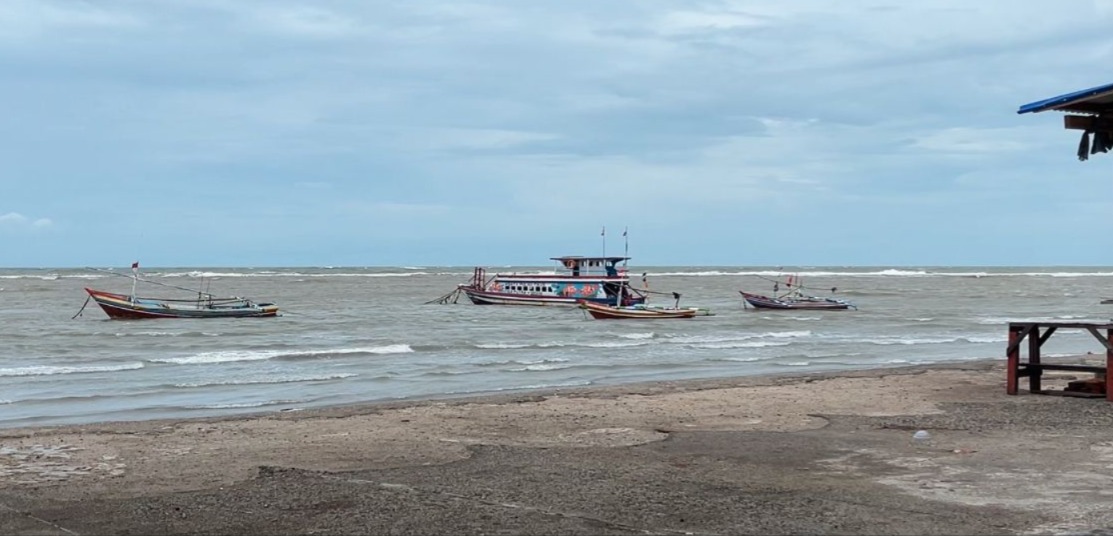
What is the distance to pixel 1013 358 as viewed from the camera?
539 inches

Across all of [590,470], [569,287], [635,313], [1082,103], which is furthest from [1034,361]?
[569,287]

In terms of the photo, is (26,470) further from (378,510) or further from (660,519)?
(660,519)

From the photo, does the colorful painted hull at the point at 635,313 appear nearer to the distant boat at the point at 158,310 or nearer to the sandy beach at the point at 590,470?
the distant boat at the point at 158,310

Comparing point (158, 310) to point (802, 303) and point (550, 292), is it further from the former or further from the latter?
point (802, 303)

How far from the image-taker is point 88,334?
120 ft

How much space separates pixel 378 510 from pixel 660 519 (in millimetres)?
1807

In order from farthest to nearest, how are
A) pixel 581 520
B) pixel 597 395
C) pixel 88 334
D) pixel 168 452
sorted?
1. pixel 88 334
2. pixel 597 395
3. pixel 168 452
4. pixel 581 520

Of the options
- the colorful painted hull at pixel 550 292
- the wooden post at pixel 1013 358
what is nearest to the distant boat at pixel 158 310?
the colorful painted hull at pixel 550 292

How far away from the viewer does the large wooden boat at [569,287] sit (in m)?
56.5

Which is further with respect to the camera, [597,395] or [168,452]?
[597,395]

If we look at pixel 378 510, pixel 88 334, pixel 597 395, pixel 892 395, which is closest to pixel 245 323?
pixel 88 334

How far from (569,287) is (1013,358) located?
43.9 m

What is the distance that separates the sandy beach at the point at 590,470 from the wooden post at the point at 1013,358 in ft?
0.68

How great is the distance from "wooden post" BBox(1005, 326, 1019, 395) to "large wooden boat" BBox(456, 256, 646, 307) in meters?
39.0
